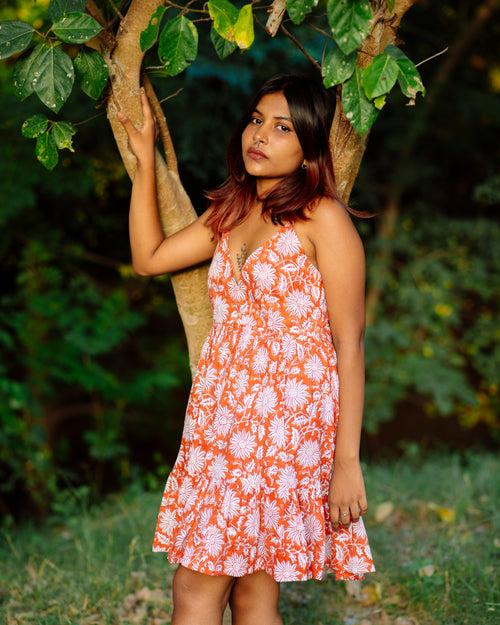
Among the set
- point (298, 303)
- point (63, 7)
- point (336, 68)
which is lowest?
point (298, 303)

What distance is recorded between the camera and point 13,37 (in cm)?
195

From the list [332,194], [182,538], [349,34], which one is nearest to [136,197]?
[332,194]

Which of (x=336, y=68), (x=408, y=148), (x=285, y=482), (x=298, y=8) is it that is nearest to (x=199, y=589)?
(x=285, y=482)

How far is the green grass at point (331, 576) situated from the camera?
2824 mm

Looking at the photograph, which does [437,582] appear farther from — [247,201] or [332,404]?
[247,201]

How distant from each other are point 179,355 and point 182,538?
4270 mm

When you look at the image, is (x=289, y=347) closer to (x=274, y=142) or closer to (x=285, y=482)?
(x=285, y=482)

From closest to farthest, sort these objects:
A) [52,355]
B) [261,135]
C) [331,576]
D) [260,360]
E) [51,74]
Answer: [51,74] → [260,360] → [261,135] → [331,576] → [52,355]

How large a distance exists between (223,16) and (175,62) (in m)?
0.18

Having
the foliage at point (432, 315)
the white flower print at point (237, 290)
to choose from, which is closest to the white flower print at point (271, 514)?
the white flower print at point (237, 290)

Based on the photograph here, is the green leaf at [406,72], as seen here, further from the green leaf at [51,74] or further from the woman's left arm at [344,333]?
the green leaf at [51,74]

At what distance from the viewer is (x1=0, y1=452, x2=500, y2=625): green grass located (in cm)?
282

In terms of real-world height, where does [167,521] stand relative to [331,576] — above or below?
above

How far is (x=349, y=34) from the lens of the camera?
6.12 ft
